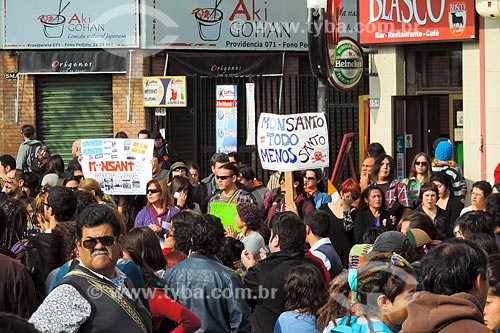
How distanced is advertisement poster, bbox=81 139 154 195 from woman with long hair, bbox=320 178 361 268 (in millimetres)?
2324

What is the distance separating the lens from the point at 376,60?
1900 cm

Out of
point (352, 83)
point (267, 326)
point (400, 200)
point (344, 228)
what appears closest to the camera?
point (267, 326)

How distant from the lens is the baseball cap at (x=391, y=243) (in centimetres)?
686

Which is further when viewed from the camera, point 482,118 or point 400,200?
point 482,118

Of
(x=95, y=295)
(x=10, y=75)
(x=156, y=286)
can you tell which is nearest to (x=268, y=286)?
(x=156, y=286)

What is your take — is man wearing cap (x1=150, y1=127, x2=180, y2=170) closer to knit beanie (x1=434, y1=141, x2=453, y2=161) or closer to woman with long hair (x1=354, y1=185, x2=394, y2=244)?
knit beanie (x1=434, y1=141, x2=453, y2=161)

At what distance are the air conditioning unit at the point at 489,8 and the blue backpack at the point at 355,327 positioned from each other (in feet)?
40.2

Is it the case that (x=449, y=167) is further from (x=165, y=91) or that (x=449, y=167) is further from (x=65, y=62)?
(x=65, y=62)

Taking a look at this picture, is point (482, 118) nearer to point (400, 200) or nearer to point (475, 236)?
point (400, 200)

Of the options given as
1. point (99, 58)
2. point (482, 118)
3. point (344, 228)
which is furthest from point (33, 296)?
point (99, 58)

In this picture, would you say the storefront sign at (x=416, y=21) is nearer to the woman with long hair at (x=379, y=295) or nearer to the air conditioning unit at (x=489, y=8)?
the air conditioning unit at (x=489, y=8)

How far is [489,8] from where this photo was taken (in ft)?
55.2

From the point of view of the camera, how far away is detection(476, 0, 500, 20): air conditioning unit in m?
16.8

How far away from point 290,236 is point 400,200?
14.8ft
